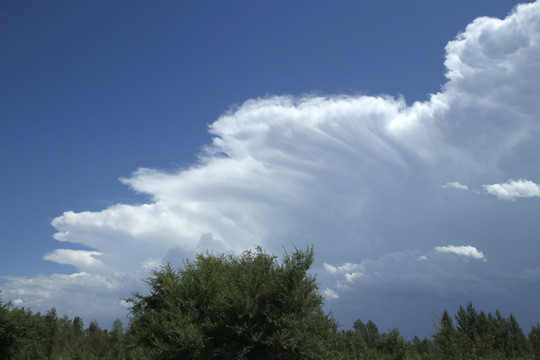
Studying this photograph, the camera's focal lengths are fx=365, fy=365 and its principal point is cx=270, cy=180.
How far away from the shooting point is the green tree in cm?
2223

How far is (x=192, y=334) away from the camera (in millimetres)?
22172

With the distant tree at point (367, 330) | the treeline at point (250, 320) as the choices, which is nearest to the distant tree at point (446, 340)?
the treeline at point (250, 320)

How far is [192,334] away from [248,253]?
411 inches

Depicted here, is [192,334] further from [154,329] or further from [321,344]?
[321,344]

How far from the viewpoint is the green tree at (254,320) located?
22234 millimetres

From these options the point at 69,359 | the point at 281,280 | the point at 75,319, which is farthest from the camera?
the point at 75,319

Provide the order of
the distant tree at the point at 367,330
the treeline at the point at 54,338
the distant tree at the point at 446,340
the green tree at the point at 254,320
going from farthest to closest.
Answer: the distant tree at the point at 367,330
the treeline at the point at 54,338
the distant tree at the point at 446,340
the green tree at the point at 254,320

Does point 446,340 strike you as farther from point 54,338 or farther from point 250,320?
point 54,338

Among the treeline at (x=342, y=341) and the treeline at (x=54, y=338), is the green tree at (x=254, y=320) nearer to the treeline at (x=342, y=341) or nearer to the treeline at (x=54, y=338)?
the treeline at (x=342, y=341)

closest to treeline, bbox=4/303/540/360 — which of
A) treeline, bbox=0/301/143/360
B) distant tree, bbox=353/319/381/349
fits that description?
treeline, bbox=0/301/143/360

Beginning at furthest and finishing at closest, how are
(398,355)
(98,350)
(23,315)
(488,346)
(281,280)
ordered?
(98,350)
(23,315)
(398,355)
(488,346)
(281,280)

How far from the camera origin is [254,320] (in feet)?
75.7

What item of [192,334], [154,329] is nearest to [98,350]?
[154,329]

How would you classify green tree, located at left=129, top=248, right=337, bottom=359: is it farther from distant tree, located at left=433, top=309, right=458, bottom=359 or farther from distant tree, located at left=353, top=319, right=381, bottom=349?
distant tree, located at left=353, top=319, right=381, bottom=349
